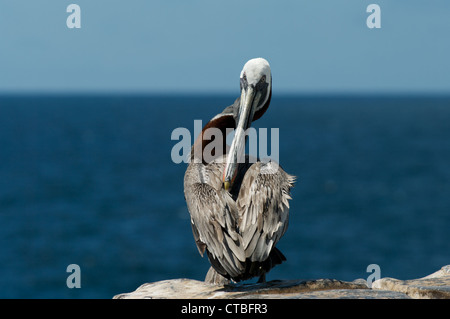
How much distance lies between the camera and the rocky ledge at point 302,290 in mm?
8172

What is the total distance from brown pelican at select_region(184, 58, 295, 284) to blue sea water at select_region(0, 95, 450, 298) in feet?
131

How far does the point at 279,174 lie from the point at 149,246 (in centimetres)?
5595

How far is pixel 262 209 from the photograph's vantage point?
8844 millimetres

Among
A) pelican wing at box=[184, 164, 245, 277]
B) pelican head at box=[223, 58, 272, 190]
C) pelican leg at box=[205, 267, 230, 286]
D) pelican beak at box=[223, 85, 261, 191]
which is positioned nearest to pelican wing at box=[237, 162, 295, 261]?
pelican wing at box=[184, 164, 245, 277]

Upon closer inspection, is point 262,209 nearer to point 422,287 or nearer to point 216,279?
point 216,279

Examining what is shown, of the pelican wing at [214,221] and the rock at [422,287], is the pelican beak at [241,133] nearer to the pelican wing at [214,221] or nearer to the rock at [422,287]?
the pelican wing at [214,221]

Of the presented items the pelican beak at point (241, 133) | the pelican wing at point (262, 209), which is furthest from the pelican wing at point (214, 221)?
the pelican beak at point (241, 133)

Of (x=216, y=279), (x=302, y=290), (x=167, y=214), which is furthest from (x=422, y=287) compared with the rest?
(x=167, y=214)

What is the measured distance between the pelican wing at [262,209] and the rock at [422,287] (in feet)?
5.93

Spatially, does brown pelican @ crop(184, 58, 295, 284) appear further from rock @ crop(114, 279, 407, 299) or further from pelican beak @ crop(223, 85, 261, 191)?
rock @ crop(114, 279, 407, 299)

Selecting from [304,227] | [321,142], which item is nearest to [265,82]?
[304,227]

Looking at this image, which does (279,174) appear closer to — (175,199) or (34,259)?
(34,259)

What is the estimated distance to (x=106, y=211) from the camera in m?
81.1

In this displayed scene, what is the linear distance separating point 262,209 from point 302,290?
122 cm
